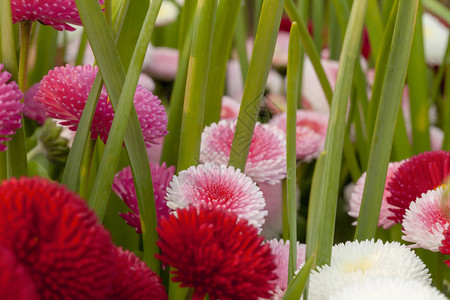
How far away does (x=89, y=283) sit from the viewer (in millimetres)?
179

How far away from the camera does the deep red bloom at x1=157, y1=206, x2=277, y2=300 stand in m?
0.21

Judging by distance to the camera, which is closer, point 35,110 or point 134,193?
point 134,193

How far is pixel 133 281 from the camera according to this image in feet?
0.73

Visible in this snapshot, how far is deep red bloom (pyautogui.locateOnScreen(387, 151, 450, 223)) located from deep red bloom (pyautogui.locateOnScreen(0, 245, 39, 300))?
225 millimetres

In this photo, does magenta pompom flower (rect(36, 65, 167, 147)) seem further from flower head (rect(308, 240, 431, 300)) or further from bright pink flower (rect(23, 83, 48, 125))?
bright pink flower (rect(23, 83, 48, 125))

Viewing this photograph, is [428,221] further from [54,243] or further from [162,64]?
[162,64]

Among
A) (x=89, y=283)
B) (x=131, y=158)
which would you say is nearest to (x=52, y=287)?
(x=89, y=283)

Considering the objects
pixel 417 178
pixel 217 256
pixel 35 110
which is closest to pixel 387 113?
pixel 417 178

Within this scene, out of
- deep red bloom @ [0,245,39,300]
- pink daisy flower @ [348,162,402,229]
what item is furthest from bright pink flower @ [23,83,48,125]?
deep red bloom @ [0,245,39,300]

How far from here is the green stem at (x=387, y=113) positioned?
310mm

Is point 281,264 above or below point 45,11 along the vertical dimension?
below

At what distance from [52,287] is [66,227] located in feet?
0.06

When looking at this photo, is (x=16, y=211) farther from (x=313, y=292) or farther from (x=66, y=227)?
(x=313, y=292)

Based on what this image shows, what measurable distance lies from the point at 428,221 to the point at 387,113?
2.3 inches
